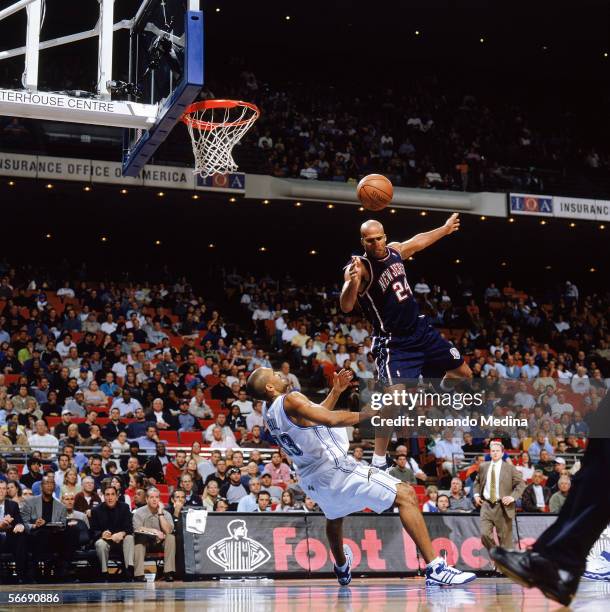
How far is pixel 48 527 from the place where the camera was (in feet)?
38.1

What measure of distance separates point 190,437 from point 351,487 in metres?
9.00

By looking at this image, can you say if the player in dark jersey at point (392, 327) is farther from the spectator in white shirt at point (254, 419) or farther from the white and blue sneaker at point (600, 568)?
the spectator in white shirt at point (254, 419)

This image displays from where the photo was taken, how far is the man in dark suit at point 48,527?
11.6m

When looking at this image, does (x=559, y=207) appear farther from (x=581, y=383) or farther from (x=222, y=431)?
(x=222, y=431)

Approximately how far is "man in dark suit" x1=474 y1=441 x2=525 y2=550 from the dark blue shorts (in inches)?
179

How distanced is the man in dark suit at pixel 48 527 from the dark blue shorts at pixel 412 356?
18.0ft

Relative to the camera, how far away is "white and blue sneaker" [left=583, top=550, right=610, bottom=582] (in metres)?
11.0

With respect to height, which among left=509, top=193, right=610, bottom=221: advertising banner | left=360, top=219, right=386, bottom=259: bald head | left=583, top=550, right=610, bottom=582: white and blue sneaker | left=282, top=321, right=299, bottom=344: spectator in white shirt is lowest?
left=583, top=550, right=610, bottom=582: white and blue sneaker

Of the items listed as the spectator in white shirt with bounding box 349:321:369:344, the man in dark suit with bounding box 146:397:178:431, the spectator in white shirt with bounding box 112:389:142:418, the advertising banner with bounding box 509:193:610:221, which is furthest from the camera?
the advertising banner with bounding box 509:193:610:221

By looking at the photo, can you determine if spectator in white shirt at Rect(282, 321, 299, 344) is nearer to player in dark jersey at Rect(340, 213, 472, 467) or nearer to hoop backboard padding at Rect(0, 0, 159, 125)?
hoop backboard padding at Rect(0, 0, 159, 125)

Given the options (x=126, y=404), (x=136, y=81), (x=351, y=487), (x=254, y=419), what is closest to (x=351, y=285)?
(x=351, y=487)

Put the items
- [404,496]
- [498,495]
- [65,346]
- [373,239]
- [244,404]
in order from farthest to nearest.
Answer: [65,346], [244,404], [498,495], [373,239], [404,496]

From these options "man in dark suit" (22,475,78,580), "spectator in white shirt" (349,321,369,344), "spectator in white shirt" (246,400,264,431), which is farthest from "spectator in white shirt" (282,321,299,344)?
"man in dark suit" (22,475,78,580)

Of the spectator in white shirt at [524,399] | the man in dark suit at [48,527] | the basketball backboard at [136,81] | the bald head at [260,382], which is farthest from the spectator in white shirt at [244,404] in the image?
the bald head at [260,382]
